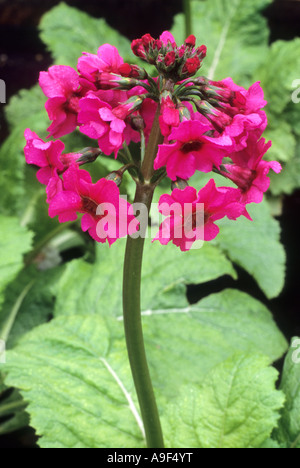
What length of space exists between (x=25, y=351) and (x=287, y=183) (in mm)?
1915

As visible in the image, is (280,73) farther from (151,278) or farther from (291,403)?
(291,403)

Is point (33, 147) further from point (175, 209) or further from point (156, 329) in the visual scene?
point (156, 329)

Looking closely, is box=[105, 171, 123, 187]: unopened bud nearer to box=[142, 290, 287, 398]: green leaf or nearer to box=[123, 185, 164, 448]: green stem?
box=[123, 185, 164, 448]: green stem

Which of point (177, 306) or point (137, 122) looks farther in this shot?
point (177, 306)

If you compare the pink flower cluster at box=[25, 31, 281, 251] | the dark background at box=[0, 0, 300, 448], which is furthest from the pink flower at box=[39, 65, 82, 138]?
the dark background at box=[0, 0, 300, 448]

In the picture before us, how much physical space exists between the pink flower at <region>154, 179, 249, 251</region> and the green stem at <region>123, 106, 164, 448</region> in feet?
0.45

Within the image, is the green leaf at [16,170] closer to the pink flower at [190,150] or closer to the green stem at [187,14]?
the green stem at [187,14]

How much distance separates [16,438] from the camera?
9.62 ft

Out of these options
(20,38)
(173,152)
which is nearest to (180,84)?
(173,152)

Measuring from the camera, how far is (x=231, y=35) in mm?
3900

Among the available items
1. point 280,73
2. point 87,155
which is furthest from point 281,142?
point 87,155

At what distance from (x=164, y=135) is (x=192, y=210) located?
169mm

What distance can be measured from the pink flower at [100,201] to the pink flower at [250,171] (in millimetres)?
278

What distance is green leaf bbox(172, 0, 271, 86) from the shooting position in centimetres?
378
